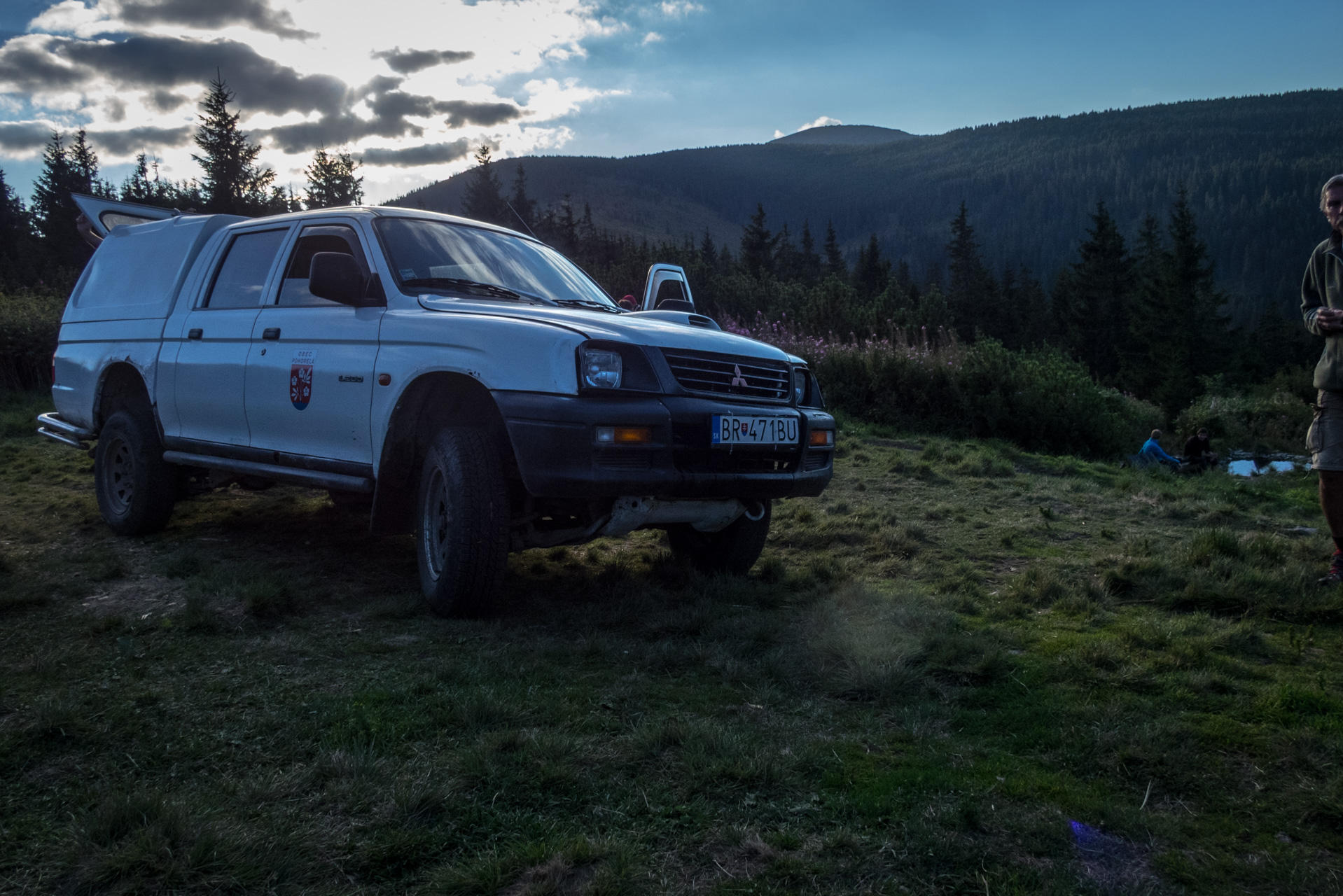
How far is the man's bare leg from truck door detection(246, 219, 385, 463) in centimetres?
461

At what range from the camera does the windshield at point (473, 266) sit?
4508mm

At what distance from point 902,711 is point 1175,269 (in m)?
61.0

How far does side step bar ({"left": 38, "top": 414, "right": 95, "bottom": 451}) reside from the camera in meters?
6.23

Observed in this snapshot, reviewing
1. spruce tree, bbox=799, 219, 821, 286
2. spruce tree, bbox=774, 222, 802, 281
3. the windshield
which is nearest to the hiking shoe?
the windshield

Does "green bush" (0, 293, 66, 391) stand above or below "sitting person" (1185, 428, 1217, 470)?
above

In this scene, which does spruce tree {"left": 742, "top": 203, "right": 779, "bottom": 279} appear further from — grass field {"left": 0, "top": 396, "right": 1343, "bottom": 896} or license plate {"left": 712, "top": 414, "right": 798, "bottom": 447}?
license plate {"left": 712, "top": 414, "right": 798, "bottom": 447}

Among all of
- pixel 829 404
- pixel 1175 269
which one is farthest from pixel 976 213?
pixel 829 404

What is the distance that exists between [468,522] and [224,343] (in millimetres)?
A: 2365

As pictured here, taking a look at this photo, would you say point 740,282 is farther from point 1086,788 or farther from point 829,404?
point 1086,788

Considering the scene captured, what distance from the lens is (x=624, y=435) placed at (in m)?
3.57

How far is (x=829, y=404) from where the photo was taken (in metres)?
13.3

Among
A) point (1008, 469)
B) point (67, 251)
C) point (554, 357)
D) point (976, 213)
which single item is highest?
point (976, 213)

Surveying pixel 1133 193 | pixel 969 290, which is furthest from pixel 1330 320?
pixel 1133 193

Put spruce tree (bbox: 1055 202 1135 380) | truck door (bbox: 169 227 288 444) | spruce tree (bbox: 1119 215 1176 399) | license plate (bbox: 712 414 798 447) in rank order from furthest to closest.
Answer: spruce tree (bbox: 1055 202 1135 380) < spruce tree (bbox: 1119 215 1176 399) < truck door (bbox: 169 227 288 444) < license plate (bbox: 712 414 798 447)
